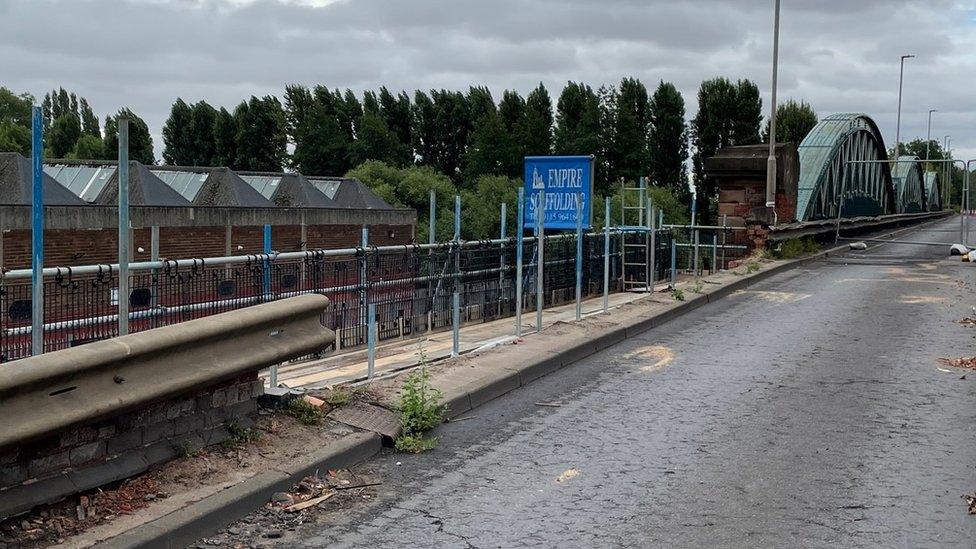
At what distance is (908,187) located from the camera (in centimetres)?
7062

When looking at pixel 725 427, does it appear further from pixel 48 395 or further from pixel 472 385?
pixel 48 395

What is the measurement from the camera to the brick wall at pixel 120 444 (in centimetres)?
512

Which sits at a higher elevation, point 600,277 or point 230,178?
point 230,178

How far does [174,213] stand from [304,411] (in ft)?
122

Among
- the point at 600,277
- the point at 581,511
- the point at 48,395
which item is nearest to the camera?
the point at 48,395

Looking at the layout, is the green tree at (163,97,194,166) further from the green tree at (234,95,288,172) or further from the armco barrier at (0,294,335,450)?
the armco barrier at (0,294,335,450)

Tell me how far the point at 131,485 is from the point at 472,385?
4112mm

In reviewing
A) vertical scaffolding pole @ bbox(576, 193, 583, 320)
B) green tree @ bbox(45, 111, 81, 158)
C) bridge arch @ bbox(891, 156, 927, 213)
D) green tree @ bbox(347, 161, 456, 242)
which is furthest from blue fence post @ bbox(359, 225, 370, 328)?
green tree @ bbox(45, 111, 81, 158)

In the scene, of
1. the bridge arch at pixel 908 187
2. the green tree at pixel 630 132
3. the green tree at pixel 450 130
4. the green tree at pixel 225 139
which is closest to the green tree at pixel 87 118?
the green tree at pixel 225 139

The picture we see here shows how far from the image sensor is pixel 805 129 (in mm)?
88250

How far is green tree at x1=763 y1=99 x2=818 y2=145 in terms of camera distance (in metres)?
84.4

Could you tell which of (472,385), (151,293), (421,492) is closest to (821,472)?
(421,492)

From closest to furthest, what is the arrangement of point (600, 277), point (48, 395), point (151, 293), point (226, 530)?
point (48, 395), point (226, 530), point (151, 293), point (600, 277)

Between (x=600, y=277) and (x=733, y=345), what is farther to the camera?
(x=600, y=277)
